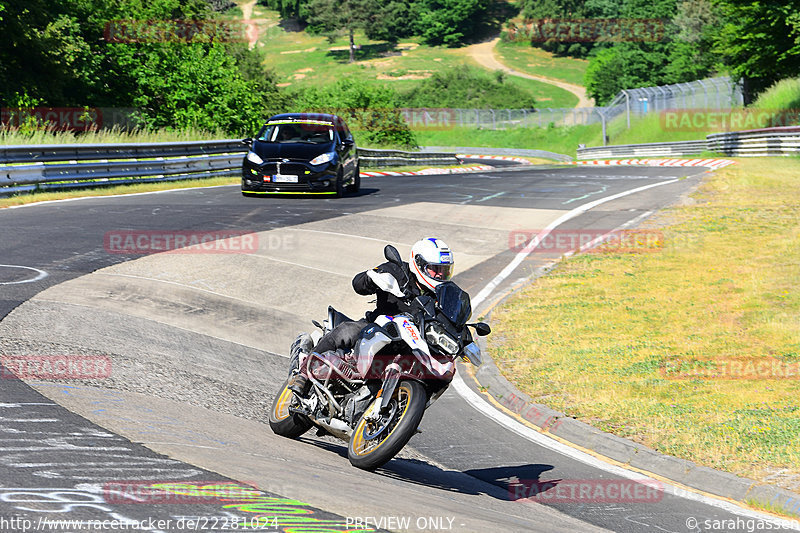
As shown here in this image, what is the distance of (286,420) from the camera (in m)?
7.54

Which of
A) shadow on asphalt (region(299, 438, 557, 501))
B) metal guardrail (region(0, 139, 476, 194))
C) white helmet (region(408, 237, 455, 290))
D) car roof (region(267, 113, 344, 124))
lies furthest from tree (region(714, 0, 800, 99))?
white helmet (region(408, 237, 455, 290))

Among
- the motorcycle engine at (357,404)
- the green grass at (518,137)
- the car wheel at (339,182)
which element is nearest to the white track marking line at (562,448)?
the motorcycle engine at (357,404)

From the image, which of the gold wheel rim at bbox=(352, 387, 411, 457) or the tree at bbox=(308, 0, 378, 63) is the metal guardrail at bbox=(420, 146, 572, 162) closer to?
the gold wheel rim at bbox=(352, 387, 411, 457)

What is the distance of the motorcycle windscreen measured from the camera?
6.47 m

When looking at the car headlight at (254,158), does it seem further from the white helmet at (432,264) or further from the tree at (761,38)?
the tree at (761,38)

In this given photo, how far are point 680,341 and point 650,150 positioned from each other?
146ft

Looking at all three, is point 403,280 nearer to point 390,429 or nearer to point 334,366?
point 334,366

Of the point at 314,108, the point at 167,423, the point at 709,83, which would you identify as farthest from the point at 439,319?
the point at 709,83

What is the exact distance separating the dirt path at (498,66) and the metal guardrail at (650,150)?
2076 inches

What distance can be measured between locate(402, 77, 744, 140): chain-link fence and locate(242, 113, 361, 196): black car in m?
41.6

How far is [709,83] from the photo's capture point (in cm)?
5784

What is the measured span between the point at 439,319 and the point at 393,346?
1.44ft

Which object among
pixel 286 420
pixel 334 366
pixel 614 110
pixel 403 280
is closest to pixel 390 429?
pixel 334 366

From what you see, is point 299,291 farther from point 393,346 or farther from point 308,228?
point 393,346
